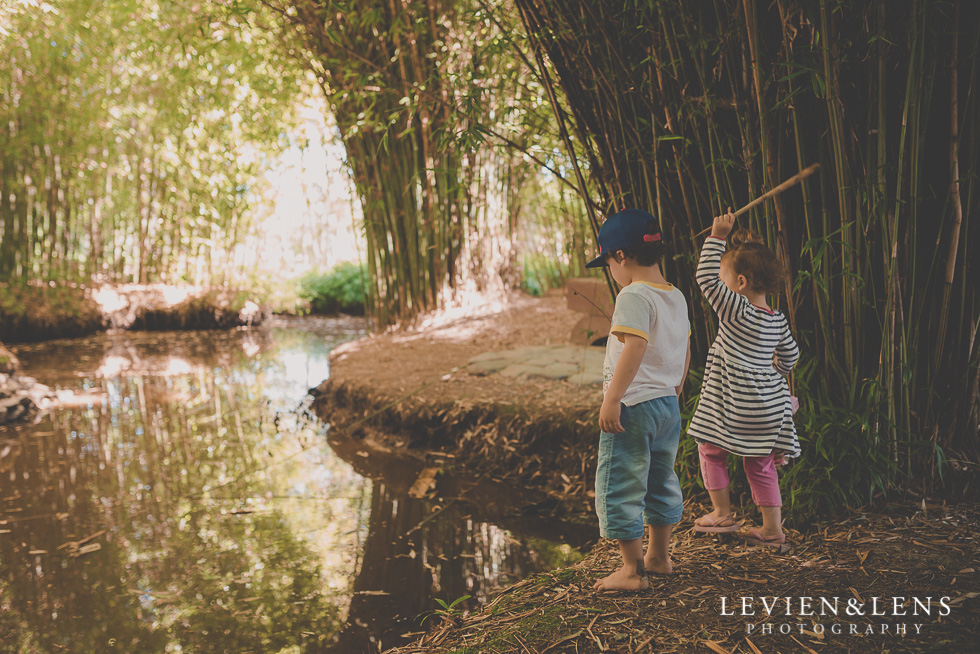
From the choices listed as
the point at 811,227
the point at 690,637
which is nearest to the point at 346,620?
the point at 690,637

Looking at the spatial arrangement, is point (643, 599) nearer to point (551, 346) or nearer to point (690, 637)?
point (690, 637)

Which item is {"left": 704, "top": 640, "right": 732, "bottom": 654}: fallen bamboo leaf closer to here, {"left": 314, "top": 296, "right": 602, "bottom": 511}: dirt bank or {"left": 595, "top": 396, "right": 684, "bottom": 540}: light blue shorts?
{"left": 595, "top": 396, "right": 684, "bottom": 540}: light blue shorts

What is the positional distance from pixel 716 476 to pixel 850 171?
802mm

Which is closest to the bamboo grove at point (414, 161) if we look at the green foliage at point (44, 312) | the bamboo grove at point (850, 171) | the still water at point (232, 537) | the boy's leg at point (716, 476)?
the still water at point (232, 537)

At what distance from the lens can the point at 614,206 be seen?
199cm

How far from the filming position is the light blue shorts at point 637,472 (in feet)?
4.73

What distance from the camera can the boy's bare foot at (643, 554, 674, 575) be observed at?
1496 millimetres

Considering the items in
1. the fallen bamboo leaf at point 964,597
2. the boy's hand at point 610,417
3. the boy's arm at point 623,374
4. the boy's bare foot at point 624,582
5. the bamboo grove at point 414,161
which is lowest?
the boy's bare foot at point 624,582

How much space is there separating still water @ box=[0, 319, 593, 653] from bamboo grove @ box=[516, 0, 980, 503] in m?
0.98

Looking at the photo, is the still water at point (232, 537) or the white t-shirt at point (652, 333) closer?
the white t-shirt at point (652, 333)

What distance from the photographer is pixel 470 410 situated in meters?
3.04

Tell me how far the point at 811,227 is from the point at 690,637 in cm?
100

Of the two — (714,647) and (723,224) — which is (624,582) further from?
(723,224)

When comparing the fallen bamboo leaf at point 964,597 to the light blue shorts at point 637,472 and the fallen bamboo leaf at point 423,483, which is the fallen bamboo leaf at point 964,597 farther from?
the fallen bamboo leaf at point 423,483
